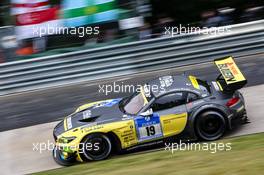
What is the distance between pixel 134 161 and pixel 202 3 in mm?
10281

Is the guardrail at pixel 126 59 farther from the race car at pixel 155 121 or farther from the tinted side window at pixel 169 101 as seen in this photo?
the tinted side window at pixel 169 101

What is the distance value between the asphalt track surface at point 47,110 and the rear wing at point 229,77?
972 mm

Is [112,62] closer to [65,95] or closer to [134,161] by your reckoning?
[65,95]

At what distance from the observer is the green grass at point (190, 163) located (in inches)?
282

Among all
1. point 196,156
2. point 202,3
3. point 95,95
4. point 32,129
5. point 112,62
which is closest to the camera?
point 196,156

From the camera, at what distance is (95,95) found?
14086mm

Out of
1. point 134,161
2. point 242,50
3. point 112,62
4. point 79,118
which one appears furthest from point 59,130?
point 242,50

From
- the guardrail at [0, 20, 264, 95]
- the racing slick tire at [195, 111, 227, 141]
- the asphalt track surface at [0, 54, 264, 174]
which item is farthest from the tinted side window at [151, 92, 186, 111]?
the guardrail at [0, 20, 264, 95]

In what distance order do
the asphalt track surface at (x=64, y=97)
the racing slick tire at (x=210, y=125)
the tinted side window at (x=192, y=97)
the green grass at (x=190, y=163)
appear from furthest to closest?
1. the asphalt track surface at (x=64, y=97)
2. the tinted side window at (x=192, y=97)
3. the racing slick tire at (x=210, y=125)
4. the green grass at (x=190, y=163)
